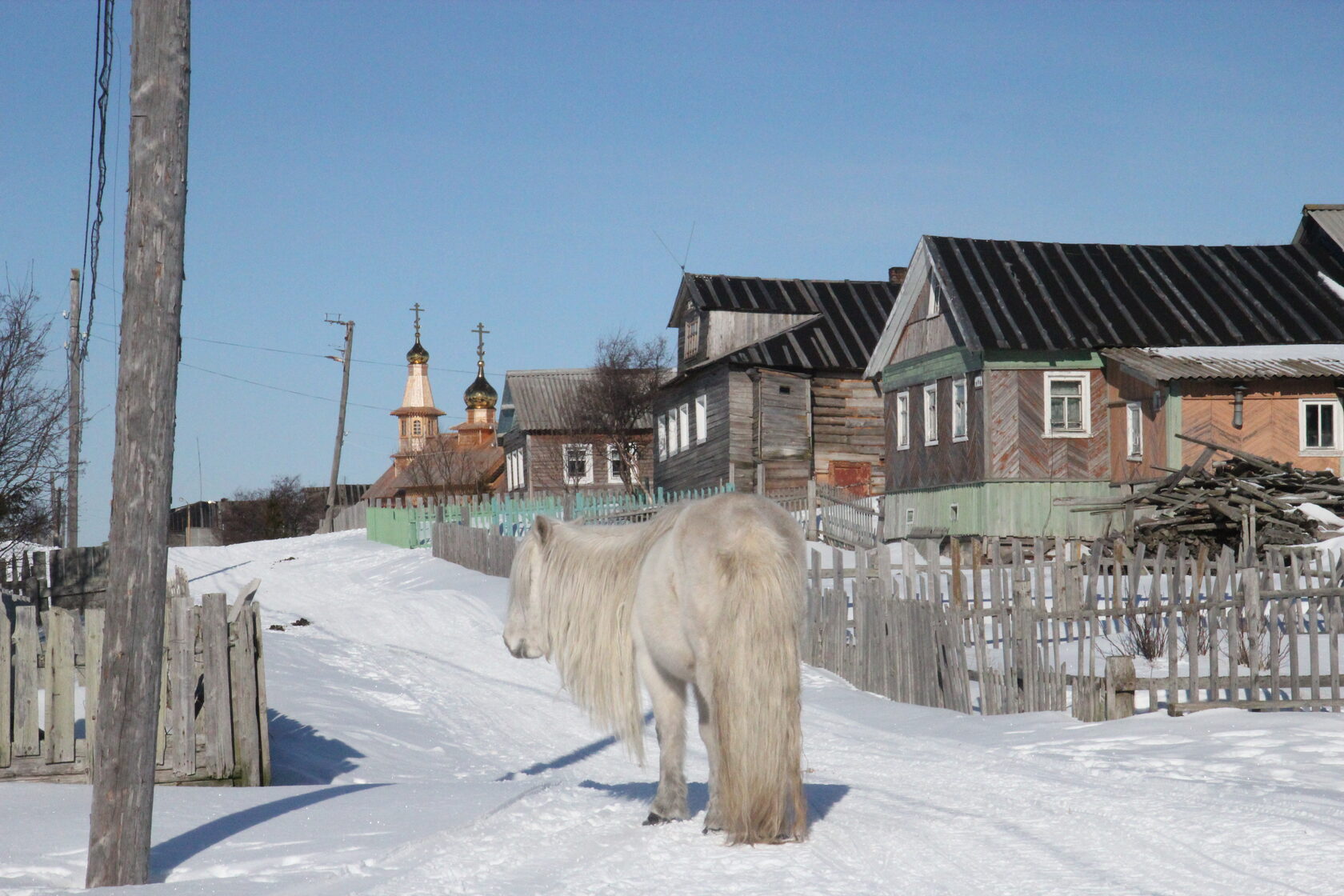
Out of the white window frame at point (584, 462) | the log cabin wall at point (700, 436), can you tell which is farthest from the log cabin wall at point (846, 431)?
the white window frame at point (584, 462)

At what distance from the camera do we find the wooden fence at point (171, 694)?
26.6ft

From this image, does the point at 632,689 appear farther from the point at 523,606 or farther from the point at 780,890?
the point at 780,890

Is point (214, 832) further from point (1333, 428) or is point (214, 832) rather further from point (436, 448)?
point (436, 448)

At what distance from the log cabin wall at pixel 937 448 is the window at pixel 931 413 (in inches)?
5.6

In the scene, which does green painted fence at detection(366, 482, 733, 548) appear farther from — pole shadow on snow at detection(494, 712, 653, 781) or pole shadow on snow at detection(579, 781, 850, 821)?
pole shadow on snow at detection(579, 781, 850, 821)

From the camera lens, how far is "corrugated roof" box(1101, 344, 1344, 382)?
985 inches

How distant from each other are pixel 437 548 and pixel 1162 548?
67.7 feet

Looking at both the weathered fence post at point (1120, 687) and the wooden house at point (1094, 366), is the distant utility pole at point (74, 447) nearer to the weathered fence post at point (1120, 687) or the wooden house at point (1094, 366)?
the wooden house at point (1094, 366)

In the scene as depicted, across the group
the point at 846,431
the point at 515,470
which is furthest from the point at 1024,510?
the point at 515,470

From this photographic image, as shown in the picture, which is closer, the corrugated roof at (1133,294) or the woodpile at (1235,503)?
the woodpile at (1235,503)

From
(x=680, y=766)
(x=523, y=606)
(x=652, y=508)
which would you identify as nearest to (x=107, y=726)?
(x=523, y=606)

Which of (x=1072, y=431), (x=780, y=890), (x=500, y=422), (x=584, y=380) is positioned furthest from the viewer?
→ (x=500, y=422)

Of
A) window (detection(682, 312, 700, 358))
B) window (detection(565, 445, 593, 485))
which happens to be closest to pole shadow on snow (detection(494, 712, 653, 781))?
window (detection(682, 312, 700, 358))

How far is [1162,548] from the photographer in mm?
11914
